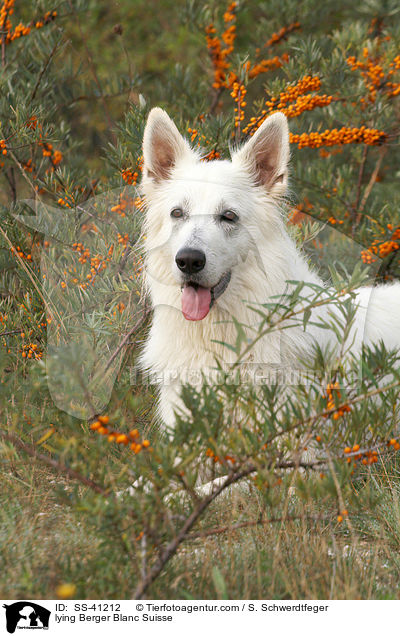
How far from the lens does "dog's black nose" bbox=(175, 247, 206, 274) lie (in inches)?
115

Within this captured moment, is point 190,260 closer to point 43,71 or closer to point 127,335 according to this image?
point 127,335

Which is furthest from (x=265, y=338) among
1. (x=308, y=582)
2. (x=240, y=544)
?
(x=308, y=582)

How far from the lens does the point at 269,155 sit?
3416 millimetres

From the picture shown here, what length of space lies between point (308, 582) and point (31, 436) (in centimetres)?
128

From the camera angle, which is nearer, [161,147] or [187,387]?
[187,387]

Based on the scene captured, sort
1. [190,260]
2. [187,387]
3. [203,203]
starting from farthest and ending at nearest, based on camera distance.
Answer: [203,203] → [190,260] → [187,387]

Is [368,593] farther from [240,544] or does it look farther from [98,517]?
[98,517]

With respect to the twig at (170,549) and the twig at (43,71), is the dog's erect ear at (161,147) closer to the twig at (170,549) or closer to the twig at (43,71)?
the twig at (170,549)

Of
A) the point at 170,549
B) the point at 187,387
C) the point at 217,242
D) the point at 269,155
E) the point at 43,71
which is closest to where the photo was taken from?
the point at 170,549

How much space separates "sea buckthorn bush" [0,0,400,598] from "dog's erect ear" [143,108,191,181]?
10.6 inches

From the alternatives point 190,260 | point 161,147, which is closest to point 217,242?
point 190,260

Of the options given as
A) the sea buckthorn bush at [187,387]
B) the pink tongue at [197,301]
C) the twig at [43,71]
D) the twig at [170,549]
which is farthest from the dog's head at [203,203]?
the twig at [43,71]

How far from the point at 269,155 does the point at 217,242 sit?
2.31ft
